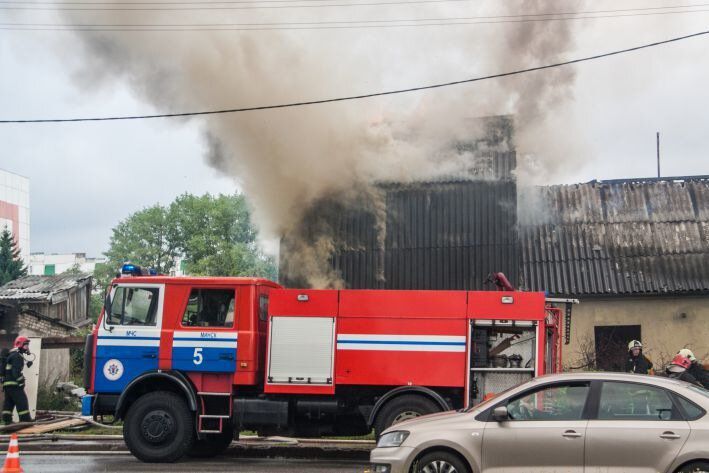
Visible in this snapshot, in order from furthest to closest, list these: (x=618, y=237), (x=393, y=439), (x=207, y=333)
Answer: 1. (x=618, y=237)
2. (x=207, y=333)
3. (x=393, y=439)

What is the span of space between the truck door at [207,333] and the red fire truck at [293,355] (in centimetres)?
1

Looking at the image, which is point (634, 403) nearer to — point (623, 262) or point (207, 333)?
point (207, 333)

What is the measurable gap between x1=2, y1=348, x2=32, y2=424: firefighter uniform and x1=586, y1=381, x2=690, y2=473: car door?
11.6 meters

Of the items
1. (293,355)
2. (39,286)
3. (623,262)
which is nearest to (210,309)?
(293,355)

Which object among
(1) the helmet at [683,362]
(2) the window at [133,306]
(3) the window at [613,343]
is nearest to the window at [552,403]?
(1) the helmet at [683,362]

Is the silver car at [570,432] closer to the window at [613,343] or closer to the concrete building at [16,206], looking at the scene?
the window at [613,343]

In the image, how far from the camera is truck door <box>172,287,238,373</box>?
11.6 meters

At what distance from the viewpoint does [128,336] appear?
11750 mm

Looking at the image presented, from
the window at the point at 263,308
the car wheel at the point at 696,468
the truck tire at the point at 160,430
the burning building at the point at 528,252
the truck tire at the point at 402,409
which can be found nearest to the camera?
the car wheel at the point at 696,468

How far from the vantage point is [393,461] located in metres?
8.07

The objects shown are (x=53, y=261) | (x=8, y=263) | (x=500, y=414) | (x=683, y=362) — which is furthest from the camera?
(x=53, y=261)

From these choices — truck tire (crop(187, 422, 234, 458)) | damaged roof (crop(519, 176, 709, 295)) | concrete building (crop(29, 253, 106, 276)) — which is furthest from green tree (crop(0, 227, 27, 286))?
concrete building (crop(29, 253, 106, 276))

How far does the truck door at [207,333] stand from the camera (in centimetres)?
1159

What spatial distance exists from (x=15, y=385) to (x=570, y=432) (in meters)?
11.5
